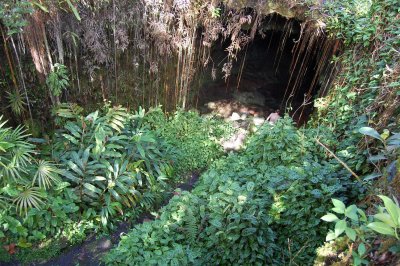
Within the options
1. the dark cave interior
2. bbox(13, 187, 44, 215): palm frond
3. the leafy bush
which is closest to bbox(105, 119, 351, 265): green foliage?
Answer: the leafy bush

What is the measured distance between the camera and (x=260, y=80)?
6.94 meters

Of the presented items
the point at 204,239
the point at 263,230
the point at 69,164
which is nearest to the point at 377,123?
the point at 263,230

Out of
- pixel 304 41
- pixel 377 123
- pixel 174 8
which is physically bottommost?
pixel 377 123

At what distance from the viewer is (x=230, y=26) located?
16.1ft

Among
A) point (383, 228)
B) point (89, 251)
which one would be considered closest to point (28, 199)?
point (89, 251)

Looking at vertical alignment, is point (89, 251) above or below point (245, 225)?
below

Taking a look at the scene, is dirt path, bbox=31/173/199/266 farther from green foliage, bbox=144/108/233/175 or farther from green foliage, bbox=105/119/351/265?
green foliage, bbox=144/108/233/175

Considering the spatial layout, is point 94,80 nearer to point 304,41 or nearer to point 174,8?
point 174,8

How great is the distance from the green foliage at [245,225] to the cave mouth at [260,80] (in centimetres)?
322

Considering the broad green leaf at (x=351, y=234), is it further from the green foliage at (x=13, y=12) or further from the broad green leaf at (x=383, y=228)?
the green foliage at (x=13, y=12)

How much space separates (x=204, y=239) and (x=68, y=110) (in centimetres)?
262

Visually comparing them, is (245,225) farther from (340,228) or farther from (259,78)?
(259,78)

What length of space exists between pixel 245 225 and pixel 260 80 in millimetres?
4865

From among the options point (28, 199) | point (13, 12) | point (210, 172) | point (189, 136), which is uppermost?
point (13, 12)
